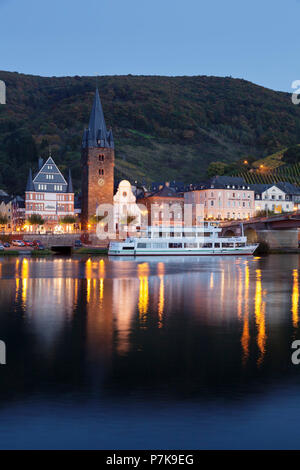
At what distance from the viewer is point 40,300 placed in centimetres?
3716

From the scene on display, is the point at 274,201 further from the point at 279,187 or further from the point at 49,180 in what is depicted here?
the point at 49,180

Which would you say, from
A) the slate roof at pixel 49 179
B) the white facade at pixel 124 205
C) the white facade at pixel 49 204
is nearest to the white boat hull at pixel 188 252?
the white facade at pixel 124 205

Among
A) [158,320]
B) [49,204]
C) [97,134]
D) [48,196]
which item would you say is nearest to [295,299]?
[158,320]

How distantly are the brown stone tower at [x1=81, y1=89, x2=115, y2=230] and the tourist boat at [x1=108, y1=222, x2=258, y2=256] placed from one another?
3195 centimetres

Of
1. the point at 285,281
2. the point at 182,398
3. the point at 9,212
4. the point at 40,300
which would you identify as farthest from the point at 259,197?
the point at 182,398

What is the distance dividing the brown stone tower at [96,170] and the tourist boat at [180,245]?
3195 cm

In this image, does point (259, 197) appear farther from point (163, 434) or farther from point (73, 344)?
point (163, 434)

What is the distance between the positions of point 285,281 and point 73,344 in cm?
3025

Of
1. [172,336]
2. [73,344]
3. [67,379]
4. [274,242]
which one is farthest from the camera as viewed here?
[274,242]

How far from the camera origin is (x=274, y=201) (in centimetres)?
14150

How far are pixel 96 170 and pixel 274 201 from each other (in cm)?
4385

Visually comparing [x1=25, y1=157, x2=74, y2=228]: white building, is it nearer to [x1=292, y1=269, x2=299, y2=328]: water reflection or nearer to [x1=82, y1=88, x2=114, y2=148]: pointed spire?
[x1=82, y1=88, x2=114, y2=148]: pointed spire

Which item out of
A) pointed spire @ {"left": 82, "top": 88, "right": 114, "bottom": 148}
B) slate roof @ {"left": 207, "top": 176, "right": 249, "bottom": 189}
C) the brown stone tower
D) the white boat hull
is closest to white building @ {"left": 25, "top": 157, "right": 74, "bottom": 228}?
the brown stone tower

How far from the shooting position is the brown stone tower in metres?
127
